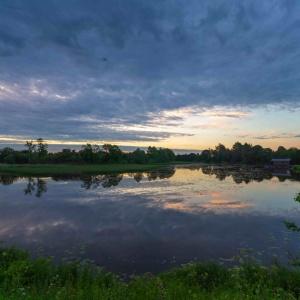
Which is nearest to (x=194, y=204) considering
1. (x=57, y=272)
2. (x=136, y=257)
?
(x=136, y=257)

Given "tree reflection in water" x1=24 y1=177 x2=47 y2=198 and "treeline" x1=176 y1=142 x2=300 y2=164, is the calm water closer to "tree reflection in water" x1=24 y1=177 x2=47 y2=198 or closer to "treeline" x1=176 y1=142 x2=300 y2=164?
"tree reflection in water" x1=24 y1=177 x2=47 y2=198

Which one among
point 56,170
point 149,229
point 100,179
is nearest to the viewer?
point 149,229

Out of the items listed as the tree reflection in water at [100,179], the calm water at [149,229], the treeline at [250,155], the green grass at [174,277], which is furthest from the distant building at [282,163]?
the green grass at [174,277]

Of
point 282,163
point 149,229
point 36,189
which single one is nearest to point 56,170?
point 36,189

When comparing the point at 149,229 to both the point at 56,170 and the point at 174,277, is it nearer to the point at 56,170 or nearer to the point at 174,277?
the point at 174,277

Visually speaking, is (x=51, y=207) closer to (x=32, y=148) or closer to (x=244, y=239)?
(x=244, y=239)

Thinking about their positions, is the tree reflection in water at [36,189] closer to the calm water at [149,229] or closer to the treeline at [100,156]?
the calm water at [149,229]

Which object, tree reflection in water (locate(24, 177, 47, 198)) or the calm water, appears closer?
the calm water

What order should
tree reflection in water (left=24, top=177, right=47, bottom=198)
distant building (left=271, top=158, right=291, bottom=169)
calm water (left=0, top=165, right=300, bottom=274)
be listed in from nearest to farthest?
1. calm water (left=0, top=165, right=300, bottom=274)
2. tree reflection in water (left=24, top=177, right=47, bottom=198)
3. distant building (left=271, top=158, right=291, bottom=169)

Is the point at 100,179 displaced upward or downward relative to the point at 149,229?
upward

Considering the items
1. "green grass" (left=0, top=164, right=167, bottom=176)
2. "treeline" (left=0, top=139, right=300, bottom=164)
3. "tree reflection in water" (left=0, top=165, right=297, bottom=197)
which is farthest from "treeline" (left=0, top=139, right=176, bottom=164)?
"tree reflection in water" (left=0, top=165, right=297, bottom=197)

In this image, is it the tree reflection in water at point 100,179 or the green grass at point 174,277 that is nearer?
the green grass at point 174,277

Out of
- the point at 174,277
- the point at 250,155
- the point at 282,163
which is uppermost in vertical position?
the point at 250,155

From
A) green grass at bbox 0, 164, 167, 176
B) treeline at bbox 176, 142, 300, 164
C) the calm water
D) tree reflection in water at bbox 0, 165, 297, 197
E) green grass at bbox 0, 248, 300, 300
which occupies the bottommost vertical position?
the calm water
